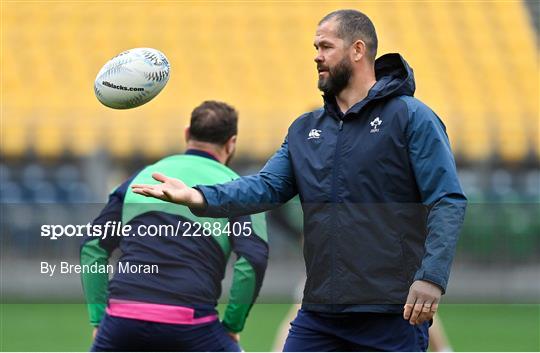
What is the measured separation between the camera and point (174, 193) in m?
3.75

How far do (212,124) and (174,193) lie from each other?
3.03ft

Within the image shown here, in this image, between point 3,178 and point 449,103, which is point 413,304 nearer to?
point 3,178

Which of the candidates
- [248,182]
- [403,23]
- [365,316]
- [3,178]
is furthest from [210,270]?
[403,23]

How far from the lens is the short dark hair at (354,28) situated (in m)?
3.91

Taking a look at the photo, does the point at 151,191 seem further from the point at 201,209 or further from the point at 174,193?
the point at 201,209

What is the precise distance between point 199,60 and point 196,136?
1126 cm

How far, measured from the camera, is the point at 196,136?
462 cm

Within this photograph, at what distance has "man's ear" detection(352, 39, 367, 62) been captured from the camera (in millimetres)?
3924

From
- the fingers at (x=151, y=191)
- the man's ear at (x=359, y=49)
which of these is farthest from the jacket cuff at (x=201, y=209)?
the man's ear at (x=359, y=49)

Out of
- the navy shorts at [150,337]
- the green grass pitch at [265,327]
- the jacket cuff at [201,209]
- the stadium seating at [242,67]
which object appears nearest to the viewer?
the jacket cuff at [201,209]

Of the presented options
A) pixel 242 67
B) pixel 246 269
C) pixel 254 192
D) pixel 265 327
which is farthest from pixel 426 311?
pixel 242 67

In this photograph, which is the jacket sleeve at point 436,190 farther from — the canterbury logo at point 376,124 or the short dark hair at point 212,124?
the short dark hair at point 212,124

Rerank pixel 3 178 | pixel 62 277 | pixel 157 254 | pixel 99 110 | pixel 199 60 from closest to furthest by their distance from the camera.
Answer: pixel 157 254 → pixel 62 277 → pixel 3 178 → pixel 99 110 → pixel 199 60

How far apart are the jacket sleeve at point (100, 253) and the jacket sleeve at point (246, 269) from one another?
0.50m
